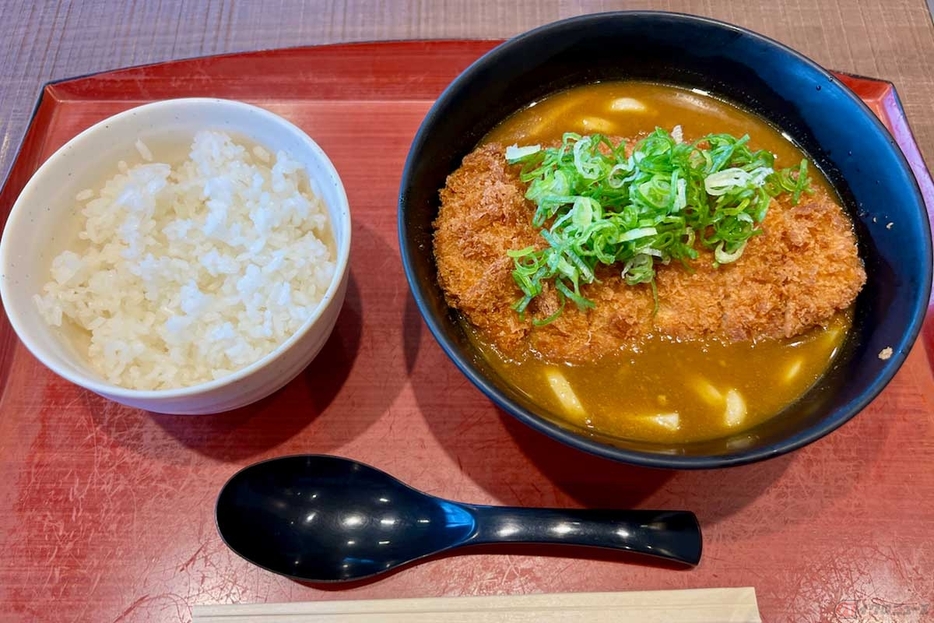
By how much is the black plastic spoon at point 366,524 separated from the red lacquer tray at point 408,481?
0.07 m

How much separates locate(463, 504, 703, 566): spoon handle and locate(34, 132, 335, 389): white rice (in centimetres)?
72

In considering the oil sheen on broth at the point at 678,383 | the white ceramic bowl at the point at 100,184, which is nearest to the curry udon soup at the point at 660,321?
the oil sheen on broth at the point at 678,383

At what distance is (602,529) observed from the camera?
5.01 ft

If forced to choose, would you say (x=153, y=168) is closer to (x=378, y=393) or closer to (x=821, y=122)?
(x=378, y=393)

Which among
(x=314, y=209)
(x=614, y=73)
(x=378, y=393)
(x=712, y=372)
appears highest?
(x=614, y=73)

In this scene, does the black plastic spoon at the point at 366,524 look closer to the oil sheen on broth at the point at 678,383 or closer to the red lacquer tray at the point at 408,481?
the red lacquer tray at the point at 408,481

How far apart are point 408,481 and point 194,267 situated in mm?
824

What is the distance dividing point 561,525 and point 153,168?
4.89 ft

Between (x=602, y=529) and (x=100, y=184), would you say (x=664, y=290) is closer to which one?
(x=602, y=529)

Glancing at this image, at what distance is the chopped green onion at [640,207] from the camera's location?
1.54 m

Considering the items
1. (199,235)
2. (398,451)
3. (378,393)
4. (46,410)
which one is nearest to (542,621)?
(398,451)

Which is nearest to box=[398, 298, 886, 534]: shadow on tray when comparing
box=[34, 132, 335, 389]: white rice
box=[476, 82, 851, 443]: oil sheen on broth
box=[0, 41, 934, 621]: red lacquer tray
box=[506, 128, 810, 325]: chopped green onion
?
box=[0, 41, 934, 621]: red lacquer tray

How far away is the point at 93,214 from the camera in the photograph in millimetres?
1698

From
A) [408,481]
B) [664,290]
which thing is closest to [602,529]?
[408,481]
